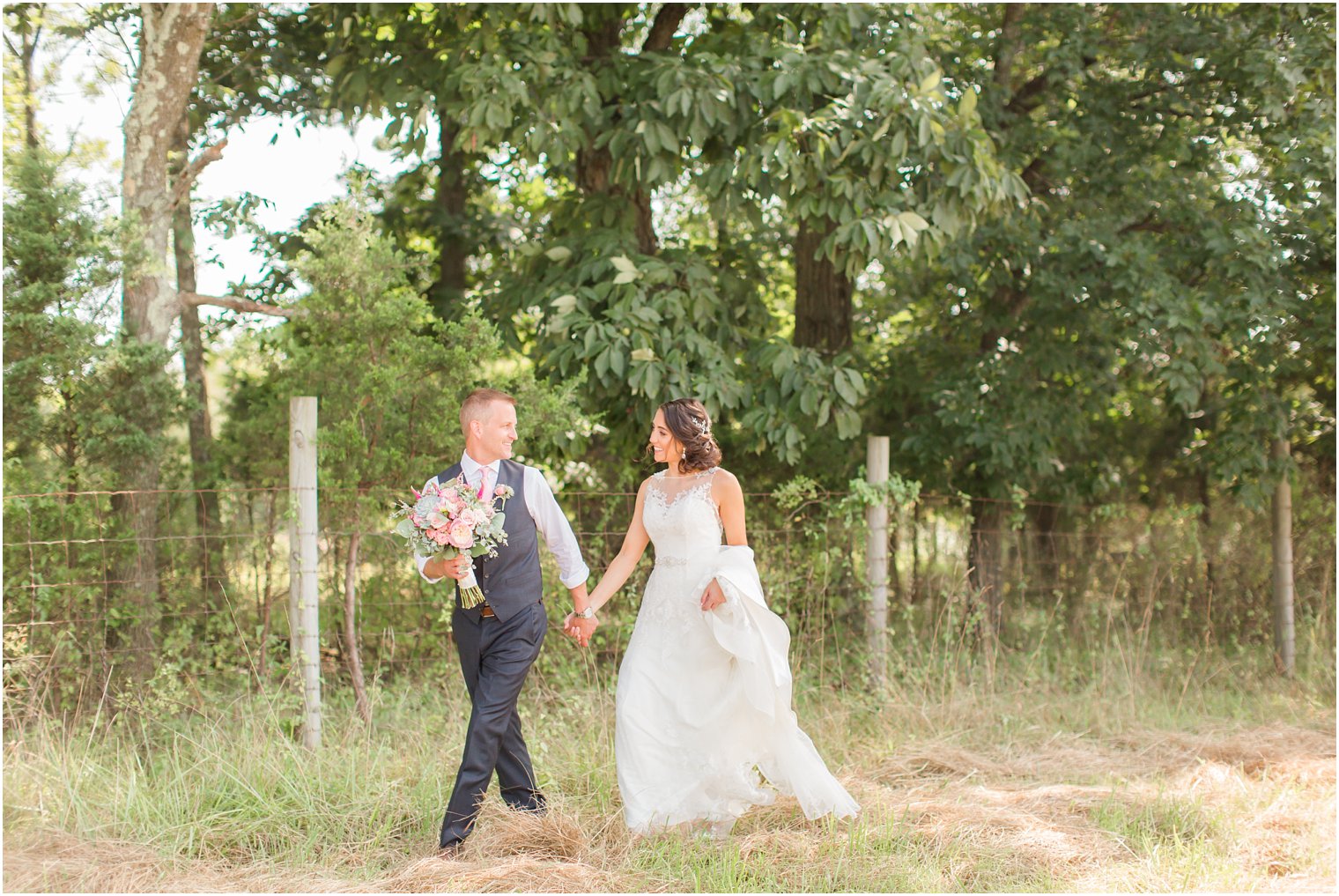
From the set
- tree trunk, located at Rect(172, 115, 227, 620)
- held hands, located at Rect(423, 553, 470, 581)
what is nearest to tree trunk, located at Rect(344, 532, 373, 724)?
tree trunk, located at Rect(172, 115, 227, 620)

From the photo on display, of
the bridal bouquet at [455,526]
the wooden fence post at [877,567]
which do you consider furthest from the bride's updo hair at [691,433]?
the wooden fence post at [877,567]

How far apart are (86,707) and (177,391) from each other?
1.71 metres

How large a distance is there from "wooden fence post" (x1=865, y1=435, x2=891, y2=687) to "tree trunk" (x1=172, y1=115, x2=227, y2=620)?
3.62m

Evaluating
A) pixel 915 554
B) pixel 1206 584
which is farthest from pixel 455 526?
pixel 1206 584

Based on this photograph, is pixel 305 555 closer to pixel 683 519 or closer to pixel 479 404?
pixel 479 404

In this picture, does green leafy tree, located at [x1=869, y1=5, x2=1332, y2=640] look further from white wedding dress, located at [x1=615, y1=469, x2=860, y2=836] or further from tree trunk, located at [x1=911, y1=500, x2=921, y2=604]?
white wedding dress, located at [x1=615, y1=469, x2=860, y2=836]

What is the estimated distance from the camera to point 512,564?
4.02m

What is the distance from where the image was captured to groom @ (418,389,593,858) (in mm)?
3959

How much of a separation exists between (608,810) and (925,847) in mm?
1284

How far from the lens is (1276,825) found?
452cm

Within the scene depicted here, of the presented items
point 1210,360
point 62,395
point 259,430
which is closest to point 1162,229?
point 1210,360

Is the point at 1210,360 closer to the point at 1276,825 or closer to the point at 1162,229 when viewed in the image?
the point at 1162,229

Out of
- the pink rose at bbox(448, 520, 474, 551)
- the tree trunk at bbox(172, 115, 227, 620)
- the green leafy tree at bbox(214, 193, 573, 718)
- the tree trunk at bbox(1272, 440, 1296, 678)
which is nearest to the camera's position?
the pink rose at bbox(448, 520, 474, 551)

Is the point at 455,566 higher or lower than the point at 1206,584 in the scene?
higher
